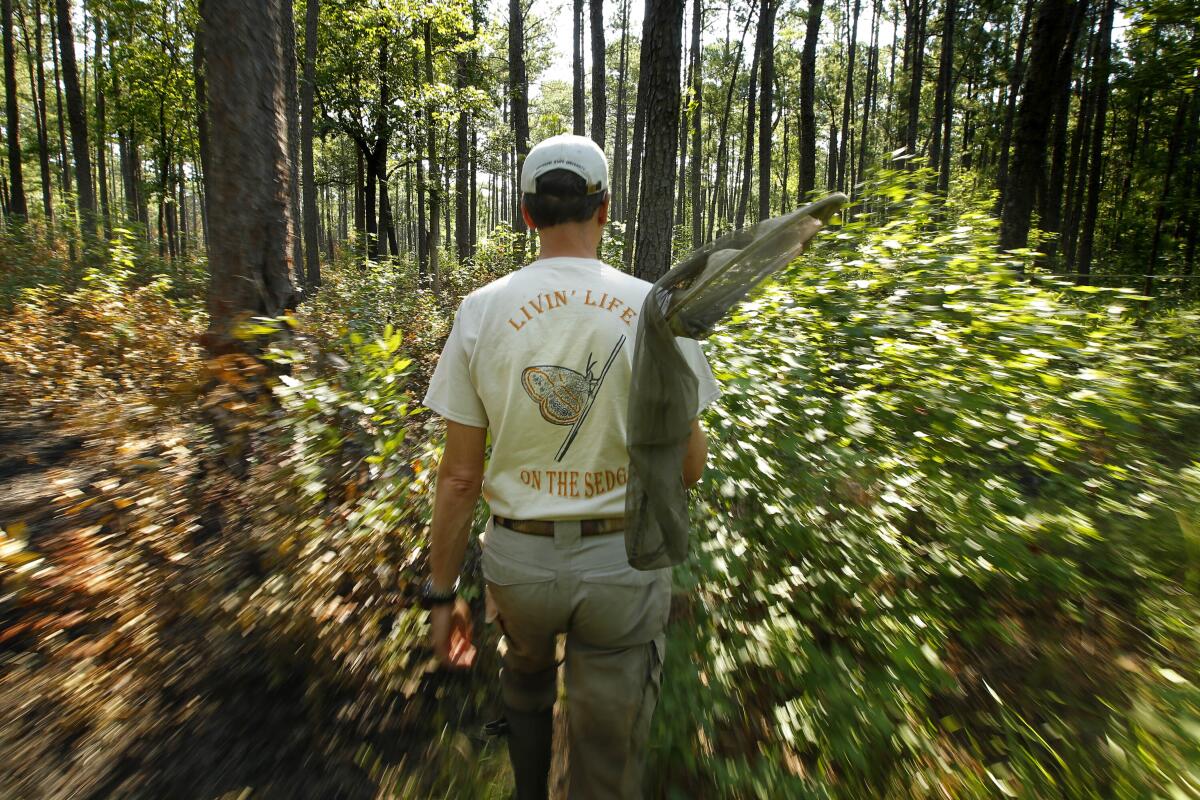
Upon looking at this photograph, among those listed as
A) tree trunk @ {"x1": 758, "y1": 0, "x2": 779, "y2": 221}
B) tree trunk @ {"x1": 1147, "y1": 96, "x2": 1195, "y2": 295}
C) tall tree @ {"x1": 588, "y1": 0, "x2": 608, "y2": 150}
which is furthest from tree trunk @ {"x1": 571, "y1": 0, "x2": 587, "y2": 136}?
tree trunk @ {"x1": 1147, "y1": 96, "x2": 1195, "y2": 295}

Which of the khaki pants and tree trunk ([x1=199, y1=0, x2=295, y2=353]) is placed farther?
tree trunk ([x1=199, y1=0, x2=295, y2=353])

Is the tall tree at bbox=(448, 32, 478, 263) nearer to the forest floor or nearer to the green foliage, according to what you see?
the forest floor

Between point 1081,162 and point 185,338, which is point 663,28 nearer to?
point 185,338

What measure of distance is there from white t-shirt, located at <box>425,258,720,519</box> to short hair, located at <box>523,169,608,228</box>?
5.0 inches

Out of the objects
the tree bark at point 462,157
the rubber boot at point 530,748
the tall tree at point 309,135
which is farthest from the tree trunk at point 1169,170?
the rubber boot at point 530,748

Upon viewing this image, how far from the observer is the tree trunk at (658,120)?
7547 millimetres

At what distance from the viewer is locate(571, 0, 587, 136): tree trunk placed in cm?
1895

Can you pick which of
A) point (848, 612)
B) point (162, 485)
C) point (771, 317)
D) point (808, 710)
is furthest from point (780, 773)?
point (162, 485)

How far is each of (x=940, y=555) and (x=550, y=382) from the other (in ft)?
6.90

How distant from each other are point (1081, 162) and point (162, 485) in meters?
33.4

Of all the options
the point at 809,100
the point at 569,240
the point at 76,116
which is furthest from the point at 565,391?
the point at 76,116

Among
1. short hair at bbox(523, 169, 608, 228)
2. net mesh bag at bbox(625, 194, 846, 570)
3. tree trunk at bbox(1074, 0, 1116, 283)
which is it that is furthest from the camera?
tree trunk at bbox(1074, 0, 1116, 283)

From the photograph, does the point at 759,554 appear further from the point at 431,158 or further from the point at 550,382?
the point at 431,158

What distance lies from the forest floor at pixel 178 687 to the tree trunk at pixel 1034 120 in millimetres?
8749
